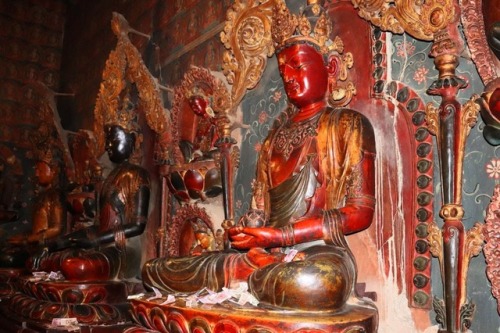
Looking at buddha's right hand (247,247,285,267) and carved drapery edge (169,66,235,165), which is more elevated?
carved drapery edge (169,66,235,165)

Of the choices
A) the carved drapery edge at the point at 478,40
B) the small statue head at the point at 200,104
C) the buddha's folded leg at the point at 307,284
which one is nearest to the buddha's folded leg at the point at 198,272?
the buddha's folded leg at the point at 307,284

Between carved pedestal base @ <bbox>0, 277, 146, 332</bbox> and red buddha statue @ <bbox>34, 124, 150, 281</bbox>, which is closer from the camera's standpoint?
carved pedestal base @ <bbox>0, 277, 146, 332</bbox>

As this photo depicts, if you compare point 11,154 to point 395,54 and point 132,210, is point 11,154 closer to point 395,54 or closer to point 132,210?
point 132,210

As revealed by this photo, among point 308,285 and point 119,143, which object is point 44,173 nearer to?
point 119,143

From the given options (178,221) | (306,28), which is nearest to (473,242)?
(306,28)

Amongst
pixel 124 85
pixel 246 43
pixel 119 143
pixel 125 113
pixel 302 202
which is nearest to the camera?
pixel 302 202

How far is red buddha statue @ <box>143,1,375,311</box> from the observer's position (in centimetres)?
251

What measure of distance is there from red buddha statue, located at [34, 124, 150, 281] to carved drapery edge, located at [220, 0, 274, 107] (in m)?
1.65

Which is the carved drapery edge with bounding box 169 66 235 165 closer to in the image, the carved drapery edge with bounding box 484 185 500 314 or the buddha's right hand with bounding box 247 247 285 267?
the buddha's right hand with bounding box 247 247 285 267

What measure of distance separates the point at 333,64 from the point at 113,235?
9.10 feet

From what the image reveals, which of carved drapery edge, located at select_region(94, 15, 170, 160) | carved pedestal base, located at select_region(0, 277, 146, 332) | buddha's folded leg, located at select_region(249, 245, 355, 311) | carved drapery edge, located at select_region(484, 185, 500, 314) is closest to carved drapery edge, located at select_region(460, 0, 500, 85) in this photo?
carved drapery edge, located at select_region(484, 185, 500, 314)

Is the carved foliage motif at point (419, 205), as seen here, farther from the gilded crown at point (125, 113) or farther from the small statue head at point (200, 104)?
the gilded crown at point (125, 113)

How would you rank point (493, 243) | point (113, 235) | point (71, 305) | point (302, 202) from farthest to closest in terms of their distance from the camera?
point (113, 235)
point (71, 305)
point (302, 202)
point (493, 243)

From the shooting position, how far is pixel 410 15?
293 cm
